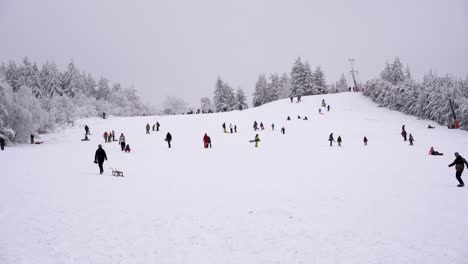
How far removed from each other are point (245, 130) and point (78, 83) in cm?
6294

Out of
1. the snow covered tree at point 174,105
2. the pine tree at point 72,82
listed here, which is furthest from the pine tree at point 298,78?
the snow covered tree at point 174,105

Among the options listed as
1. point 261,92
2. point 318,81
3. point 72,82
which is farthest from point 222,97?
point 72,82

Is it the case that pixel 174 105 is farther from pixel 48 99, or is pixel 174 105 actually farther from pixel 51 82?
pixel 48 99

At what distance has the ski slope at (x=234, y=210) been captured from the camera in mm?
7266

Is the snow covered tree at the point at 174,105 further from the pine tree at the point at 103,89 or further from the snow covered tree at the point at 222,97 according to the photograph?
the snow covered tree at the point at 222,97

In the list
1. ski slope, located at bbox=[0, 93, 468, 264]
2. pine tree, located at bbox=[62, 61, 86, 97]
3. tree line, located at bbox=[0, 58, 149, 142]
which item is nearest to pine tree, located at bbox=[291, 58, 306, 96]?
tree line, located at bbox=[0, 58, 149, 142]

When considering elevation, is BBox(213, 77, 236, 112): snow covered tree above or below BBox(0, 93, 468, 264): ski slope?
above

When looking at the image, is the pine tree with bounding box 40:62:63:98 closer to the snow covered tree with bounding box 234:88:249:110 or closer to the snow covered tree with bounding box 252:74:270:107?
Answer: the snow covered tree with bounding box 234:88:249:110

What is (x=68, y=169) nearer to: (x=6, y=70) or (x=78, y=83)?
(x=78, y=83)

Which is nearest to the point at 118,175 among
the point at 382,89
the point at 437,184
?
the point at 437,184

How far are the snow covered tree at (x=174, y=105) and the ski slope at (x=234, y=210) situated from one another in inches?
4088

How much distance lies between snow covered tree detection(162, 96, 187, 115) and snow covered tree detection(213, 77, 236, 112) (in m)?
40.7

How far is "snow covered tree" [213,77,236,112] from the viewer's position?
285ft

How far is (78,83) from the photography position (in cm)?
8656
